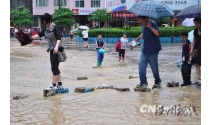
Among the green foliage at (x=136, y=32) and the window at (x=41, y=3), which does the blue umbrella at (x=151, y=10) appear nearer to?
the green foliage at (x=136, y=32)

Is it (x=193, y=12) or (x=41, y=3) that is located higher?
(x=41, y=3)

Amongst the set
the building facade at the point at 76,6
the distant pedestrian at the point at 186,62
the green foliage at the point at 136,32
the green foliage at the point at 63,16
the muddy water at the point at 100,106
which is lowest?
the muddy water at the point at 100,106

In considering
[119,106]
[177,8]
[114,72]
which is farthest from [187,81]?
[177,8]

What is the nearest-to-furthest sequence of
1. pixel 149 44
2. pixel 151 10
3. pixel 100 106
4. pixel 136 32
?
1. pixel 100 106
2. pixel 151 10
3. pixel 149 44
4. pixel 136 32

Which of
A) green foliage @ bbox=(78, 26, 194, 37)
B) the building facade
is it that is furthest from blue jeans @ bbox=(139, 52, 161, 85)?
the building facade

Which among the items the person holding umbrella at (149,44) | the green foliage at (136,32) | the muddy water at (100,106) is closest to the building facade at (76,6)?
the green foliage at (136,32)

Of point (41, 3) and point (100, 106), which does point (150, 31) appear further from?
point (41, 3)

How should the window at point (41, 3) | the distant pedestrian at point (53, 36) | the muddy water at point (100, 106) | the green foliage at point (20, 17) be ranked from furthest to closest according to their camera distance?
the window at point (41, 3) → the green foliage at point (20, 17) → the distant pedestrian at point (53, 36) → the muddy water at point (100, 106)

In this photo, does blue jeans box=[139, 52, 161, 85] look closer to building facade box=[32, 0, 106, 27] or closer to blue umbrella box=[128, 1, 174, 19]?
blue umbrella box=[128, 1, 174, 19]

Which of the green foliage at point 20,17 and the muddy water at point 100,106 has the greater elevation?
the green foliage at point 20,17

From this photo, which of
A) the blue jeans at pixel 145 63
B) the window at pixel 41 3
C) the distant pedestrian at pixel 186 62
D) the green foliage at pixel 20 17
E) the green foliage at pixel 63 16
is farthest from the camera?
the window at pixel 41 3

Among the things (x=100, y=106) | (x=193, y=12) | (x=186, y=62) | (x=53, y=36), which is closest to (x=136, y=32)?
(x=186, y=62)

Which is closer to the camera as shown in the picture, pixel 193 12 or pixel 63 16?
pixel 193 12

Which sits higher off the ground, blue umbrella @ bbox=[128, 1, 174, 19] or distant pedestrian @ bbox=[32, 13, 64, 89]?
blue umbrella @ bbox=[128, 1, 174, 19]
